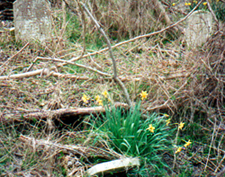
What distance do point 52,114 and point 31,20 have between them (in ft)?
8.36

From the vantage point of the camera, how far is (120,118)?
3.71m

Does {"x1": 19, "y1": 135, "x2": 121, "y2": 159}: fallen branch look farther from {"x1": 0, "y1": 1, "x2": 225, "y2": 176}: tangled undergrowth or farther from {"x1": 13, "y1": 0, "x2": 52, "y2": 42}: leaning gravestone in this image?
{"x1": 13, "y1": 0, "x2": 52, "y2": 42}: leaning gravestone

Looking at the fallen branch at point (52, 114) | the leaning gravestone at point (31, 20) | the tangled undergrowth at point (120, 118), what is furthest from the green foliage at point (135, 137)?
the leaning gravestone at point (31, 20)

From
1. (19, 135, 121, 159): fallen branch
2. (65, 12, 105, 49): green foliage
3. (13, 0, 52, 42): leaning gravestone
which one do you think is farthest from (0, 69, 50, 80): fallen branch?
(65, 12, 105, 49): green foliage

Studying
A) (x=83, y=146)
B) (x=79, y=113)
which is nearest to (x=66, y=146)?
(x=83, y=146)

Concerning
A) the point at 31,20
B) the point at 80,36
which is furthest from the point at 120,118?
the point at 31,20

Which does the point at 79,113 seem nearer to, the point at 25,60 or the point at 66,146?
the point at 66,146

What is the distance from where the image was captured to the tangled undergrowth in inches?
139

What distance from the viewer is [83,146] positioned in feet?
11.9

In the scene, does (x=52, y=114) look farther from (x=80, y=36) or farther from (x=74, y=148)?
(x=80, y=36)

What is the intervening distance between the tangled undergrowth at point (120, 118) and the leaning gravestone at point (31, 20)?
0.61 m

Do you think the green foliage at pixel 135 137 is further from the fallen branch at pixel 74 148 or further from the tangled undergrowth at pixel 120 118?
the fallen branch at pixel 74 148

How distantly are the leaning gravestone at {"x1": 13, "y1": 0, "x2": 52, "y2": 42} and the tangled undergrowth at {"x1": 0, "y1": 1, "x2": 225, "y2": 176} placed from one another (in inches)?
24.2

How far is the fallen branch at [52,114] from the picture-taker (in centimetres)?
382
